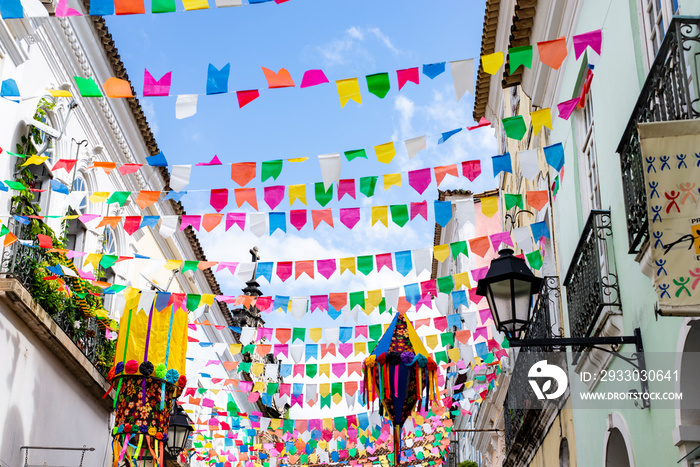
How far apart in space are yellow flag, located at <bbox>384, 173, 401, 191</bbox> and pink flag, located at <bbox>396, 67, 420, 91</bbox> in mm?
1665

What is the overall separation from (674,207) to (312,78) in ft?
13.5

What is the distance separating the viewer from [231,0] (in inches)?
262

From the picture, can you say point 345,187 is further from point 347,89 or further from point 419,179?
point 347,89

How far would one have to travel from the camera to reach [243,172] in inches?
372

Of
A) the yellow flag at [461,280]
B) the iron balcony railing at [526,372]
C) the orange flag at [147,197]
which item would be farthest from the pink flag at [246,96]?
the yellow flag at [461,280]

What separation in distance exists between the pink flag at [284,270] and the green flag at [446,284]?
6.78 ft

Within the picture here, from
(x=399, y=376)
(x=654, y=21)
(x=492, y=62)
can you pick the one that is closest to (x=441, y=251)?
(x=399, y=376)

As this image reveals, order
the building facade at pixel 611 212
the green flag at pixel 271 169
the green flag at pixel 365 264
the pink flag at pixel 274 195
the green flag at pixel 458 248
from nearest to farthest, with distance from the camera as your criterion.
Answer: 1. the building facade at pixel 611 212
2. the green flag at pixel 271 169
3. the pink flag at pixel 274 195
4. the green flag at pixel 458 248
5. the green flag at pixel 365 264

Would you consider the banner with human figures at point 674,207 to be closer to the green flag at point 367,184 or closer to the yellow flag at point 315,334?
the green flag at point 367,184

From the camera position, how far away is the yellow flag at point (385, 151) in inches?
342

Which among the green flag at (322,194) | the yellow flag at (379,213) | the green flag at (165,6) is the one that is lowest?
the yellow flag at (379,213)

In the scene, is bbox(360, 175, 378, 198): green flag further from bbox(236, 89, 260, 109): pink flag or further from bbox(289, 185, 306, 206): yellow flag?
bbox(236, 89, 260, 109): pink flag

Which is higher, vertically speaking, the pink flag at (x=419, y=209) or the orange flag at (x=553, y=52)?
the orange flag at (x=553, y=52)

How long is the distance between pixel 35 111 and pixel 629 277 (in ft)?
27.2
